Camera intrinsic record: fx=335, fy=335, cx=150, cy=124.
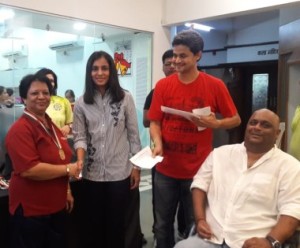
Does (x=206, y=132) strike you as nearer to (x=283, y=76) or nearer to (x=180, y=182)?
(x=180, y=182)

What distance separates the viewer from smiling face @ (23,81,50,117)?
5.78ft

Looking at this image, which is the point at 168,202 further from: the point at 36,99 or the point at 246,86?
the point at 246,86

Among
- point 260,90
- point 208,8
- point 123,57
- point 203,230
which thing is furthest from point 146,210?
point 260,90

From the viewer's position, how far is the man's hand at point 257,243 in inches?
59.9

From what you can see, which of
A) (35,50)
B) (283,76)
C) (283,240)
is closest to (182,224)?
(283,240)

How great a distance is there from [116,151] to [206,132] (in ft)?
1.84

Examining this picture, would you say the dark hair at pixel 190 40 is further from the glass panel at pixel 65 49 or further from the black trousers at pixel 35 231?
the glass panel at pixel 65 49

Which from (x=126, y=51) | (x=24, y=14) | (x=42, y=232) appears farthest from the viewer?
(x=126, y=51)

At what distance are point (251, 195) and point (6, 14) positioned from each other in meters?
3.11

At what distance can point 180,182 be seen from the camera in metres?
2.05

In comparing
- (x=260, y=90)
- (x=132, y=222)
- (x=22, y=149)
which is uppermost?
(x=260, y=90)

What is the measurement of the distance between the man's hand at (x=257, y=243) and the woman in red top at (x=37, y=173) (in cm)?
94

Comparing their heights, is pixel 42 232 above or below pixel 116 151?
below

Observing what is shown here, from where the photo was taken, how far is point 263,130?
5.68 feet
